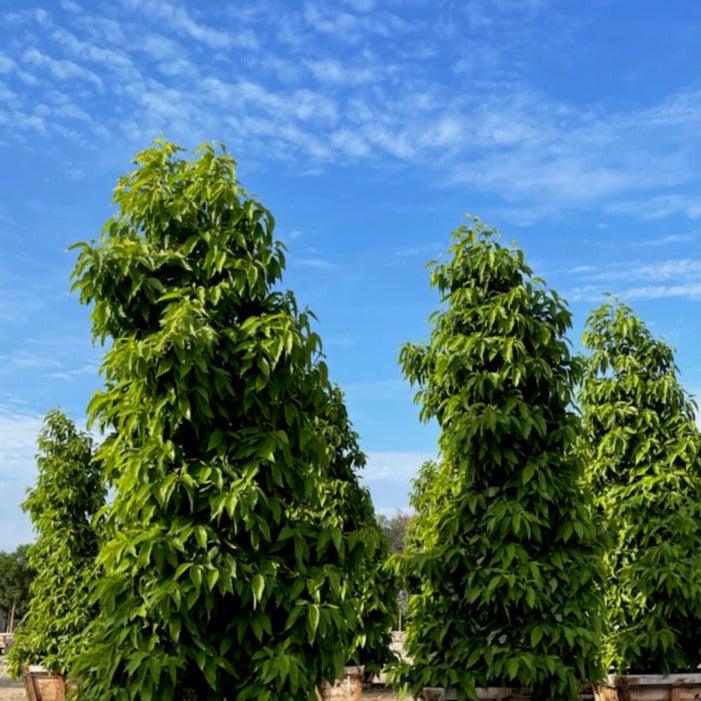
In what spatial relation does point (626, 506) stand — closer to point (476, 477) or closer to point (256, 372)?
point (476, 477)

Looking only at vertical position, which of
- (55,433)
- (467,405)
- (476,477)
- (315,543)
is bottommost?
(315,543)

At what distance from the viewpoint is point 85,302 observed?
5145 millimetres

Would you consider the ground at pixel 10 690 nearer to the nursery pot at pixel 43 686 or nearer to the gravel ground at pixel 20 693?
the gravel ground at pixel 20 693

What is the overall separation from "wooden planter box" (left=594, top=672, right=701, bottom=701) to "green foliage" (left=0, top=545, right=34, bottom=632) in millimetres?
34625

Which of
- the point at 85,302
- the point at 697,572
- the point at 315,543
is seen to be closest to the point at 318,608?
the point at 315,543

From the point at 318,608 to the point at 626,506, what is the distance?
5177mm

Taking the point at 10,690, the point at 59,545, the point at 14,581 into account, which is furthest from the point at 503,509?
the point at 14,581

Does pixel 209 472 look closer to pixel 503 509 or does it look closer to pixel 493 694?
pixel 503 509

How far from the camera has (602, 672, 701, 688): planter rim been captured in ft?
25.6

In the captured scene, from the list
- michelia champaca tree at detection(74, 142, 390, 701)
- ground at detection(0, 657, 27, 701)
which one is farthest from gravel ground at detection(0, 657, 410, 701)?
michelia champaca tree at detection(74, 142, 390, 701)

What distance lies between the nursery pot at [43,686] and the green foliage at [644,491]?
8.79 meters

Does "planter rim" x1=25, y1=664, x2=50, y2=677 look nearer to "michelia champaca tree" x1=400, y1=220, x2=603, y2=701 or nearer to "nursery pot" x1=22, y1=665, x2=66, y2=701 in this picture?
"nursery pot" x1=22, y1=665, x2=66, y2=701

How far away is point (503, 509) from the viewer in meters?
6.69

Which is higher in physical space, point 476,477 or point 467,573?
point 476,477
